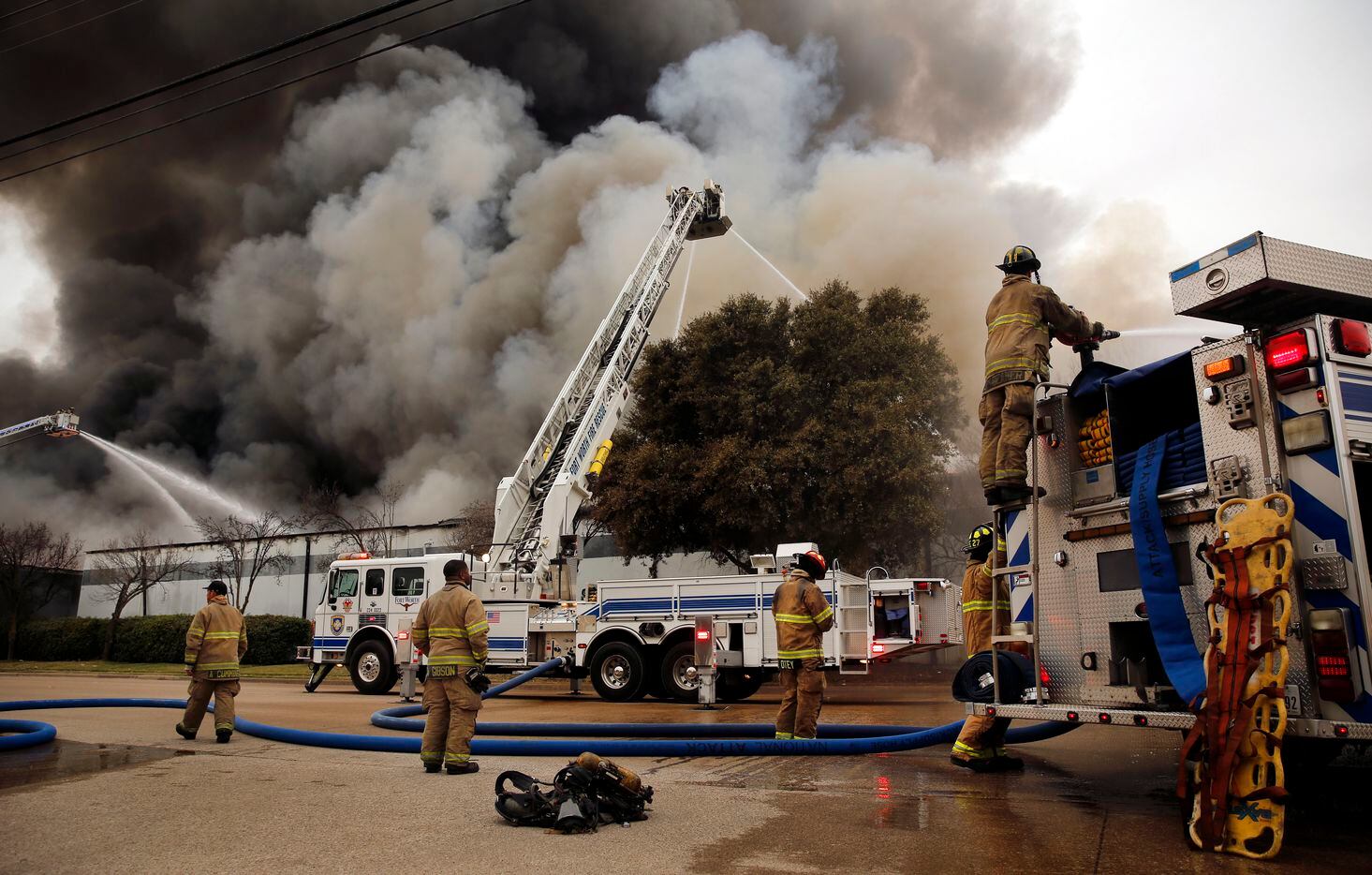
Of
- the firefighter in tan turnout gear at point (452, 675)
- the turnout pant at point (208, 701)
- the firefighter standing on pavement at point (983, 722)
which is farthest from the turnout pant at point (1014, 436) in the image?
the turnout pant at point (208, 701)

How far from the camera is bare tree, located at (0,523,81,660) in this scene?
3412 cm

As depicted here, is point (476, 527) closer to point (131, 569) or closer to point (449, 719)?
point (131, 569)

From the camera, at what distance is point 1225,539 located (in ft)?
13.8

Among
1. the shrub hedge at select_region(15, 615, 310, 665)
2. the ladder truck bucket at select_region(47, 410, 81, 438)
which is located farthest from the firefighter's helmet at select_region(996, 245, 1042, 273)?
the ladder truck bucket at select_region(47, 410, 81, 438)

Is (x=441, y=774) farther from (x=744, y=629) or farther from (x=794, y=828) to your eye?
(x=744, y=629)

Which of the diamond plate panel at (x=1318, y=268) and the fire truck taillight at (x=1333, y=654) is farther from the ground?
the diamond plate panel at (x=1318, y=268)

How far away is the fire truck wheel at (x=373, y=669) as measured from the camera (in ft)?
50.5

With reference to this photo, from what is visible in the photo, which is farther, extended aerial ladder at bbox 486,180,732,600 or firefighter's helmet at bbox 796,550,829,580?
extended aerial ladder at bbox 486,180,732,600

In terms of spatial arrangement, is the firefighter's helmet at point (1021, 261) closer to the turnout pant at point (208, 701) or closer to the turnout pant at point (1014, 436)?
the turnout pant at point (1014, 436)

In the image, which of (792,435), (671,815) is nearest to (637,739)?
(671,815)

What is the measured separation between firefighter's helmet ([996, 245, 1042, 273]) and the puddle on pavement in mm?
7210

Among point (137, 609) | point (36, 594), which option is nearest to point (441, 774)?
point (36, 594)

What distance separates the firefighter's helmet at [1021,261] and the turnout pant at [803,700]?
341 centimetres

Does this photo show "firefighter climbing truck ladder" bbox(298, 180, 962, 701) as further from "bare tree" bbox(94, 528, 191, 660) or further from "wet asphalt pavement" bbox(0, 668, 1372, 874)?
"bare tree" bbox(94, 528, 191, 660)
